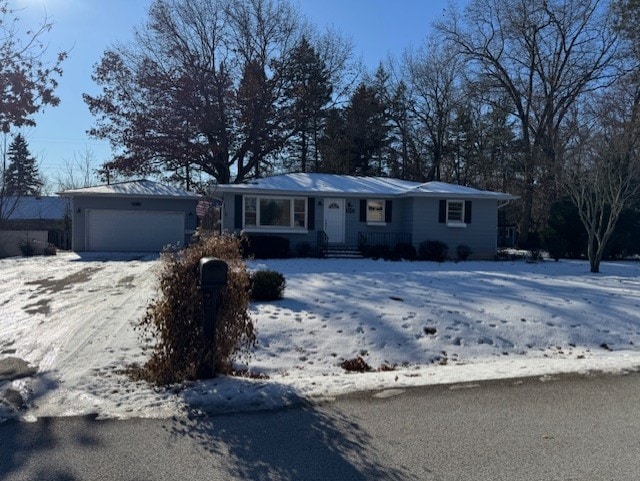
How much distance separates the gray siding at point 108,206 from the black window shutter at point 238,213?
5.46 metres

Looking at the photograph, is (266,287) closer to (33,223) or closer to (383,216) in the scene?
(383,216)

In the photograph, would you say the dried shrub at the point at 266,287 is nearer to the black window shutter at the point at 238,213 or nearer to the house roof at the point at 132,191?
the black window shutter at the point at 238,213

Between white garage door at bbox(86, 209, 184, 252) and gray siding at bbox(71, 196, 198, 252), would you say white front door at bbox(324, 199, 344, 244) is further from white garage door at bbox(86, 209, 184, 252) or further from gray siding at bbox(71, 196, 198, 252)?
white garage door at bbox(86, 209, 184, 252)

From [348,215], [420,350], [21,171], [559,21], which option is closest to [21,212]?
[21,171]

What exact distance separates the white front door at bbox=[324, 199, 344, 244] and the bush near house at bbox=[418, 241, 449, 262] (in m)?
3.35

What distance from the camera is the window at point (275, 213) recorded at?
72.2ft

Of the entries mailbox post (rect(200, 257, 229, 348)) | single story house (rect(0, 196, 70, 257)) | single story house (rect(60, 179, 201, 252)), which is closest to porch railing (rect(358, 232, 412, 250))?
single story house (rect(60, 179, 201, 252))

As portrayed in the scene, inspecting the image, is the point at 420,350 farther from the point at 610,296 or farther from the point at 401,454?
the point at 610,296

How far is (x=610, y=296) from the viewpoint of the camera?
36.0 ft

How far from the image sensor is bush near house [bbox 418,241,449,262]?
22.0 metres

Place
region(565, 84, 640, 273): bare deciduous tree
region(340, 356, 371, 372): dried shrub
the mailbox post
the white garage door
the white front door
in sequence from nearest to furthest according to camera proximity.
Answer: the mailbox post
region(340, 356, 371, 372): dried shrub
region(565, 84, 640, 273): bare deciduous tree
the white front door
the white garage door

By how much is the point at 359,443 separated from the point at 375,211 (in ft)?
64.5

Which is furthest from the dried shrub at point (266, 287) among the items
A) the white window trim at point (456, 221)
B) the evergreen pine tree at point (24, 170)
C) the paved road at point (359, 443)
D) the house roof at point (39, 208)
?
the evergreen pine tree at point (24, 170)

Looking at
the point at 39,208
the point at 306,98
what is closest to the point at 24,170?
the point at 39,208
